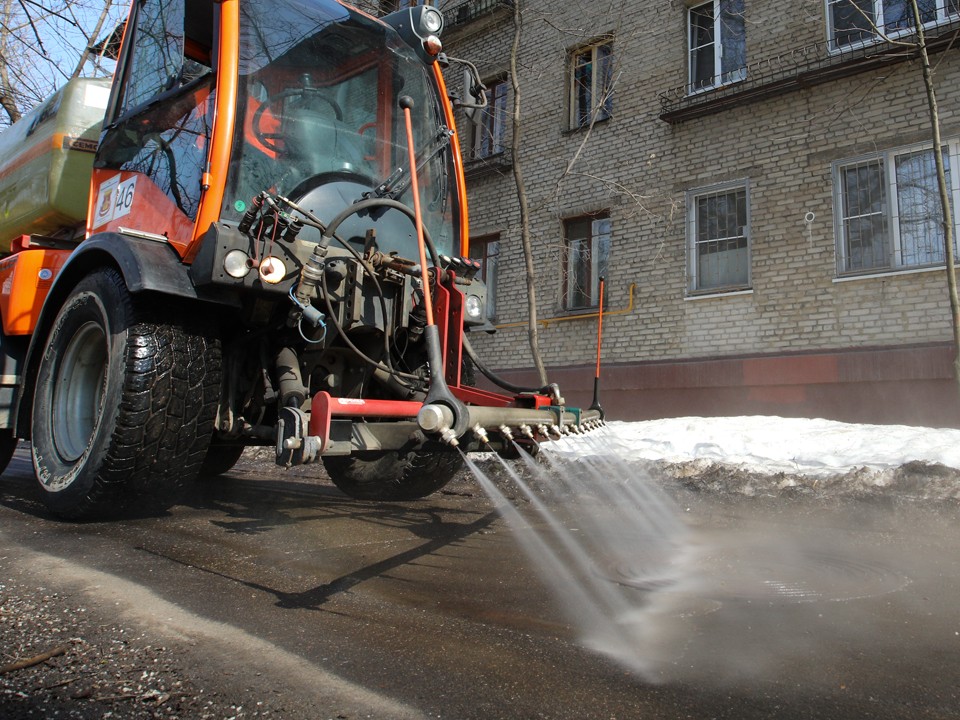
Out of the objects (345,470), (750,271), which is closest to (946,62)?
(750,271)

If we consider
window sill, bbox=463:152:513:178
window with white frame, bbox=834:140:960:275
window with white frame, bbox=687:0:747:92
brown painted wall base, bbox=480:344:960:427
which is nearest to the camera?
brown painted wall base, bbox=480:344:960:427

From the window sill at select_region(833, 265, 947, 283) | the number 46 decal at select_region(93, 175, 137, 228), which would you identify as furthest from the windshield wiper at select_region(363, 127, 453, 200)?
the window sill at select_region(833, 265, 947, 283)

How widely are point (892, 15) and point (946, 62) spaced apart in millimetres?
1085

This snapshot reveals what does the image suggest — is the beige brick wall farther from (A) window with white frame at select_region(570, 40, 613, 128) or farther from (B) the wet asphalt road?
(B) the wet asphalt road

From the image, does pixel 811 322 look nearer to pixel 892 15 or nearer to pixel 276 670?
pixel 892 15

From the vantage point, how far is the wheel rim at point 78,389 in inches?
155

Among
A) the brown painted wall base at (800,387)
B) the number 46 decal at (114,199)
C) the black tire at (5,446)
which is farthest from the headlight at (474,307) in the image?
the brown painted wall base at (800,387)

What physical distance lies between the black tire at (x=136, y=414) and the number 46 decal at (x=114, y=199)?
20.6 inches

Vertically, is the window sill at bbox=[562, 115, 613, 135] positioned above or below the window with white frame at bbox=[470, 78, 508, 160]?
below

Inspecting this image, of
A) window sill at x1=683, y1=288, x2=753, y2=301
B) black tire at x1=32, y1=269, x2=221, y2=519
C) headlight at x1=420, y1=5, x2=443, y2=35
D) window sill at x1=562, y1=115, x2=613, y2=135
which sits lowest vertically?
black tire at x1=32, y1=269, x2=221, y2=519

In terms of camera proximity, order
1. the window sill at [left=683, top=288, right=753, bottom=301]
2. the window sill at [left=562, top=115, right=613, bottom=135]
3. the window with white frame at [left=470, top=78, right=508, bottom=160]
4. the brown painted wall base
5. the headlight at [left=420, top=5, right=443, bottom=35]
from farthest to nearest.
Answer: the window with white frame at [left=470, top=78, right=508, bottom=160] → the window sill at [left=562, top=115, right=613, bottom=135] → the window sill at [left=683, top=288, right=753, bottom=301] → the brown painted wall base → the headlight at [left=420, top=5, right=443, bottom=35]

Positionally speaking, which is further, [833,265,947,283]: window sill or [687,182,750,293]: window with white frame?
[687,182,750,293]: window with white frame

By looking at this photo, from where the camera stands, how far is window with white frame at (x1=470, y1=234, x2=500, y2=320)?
12.5 metres

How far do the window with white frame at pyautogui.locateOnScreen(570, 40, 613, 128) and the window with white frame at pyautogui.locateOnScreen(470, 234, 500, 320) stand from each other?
2417 millimetres
